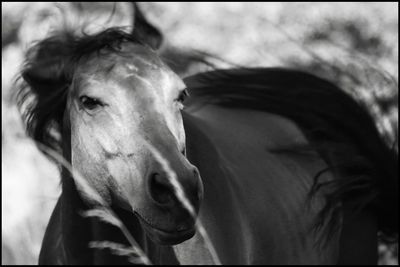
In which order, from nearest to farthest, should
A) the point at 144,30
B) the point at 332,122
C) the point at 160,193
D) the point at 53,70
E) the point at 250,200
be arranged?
the point at 160,193 < the point at 53,70 < the point at 144,30 < the point at 250,200 < the point at 332,122

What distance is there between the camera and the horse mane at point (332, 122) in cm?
383

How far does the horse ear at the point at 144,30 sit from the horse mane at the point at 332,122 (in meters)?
1.00

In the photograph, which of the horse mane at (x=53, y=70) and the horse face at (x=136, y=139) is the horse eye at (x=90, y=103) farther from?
the horse mane at (x=53, y=70)

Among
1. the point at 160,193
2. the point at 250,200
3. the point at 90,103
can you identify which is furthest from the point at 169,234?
the point at 250,200

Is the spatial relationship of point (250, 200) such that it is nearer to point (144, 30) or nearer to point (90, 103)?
point (144, 30)

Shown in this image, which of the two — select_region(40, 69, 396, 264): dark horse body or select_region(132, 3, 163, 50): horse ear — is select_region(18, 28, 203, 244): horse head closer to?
select_region(132, 3, 163, 50): horse ear

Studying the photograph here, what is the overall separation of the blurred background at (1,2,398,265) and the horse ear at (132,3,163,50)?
22 millimetres

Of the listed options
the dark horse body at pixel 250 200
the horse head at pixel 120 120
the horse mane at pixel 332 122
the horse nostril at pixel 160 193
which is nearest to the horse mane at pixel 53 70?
the horse head at pixel 120 120

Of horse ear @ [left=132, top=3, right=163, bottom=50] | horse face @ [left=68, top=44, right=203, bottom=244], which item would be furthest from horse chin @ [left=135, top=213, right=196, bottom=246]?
horse ear @ [left=132, top=3, right=163, bottom=50]

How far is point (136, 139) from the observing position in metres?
2.30

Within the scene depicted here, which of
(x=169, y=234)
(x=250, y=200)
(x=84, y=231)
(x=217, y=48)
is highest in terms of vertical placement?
(x=169, y=234)

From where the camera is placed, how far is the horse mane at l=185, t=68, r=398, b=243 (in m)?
3.83

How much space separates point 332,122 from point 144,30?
1480mm

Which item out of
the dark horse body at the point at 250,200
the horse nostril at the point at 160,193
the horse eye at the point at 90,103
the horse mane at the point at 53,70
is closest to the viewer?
the horse nostril at the point at 160,193
